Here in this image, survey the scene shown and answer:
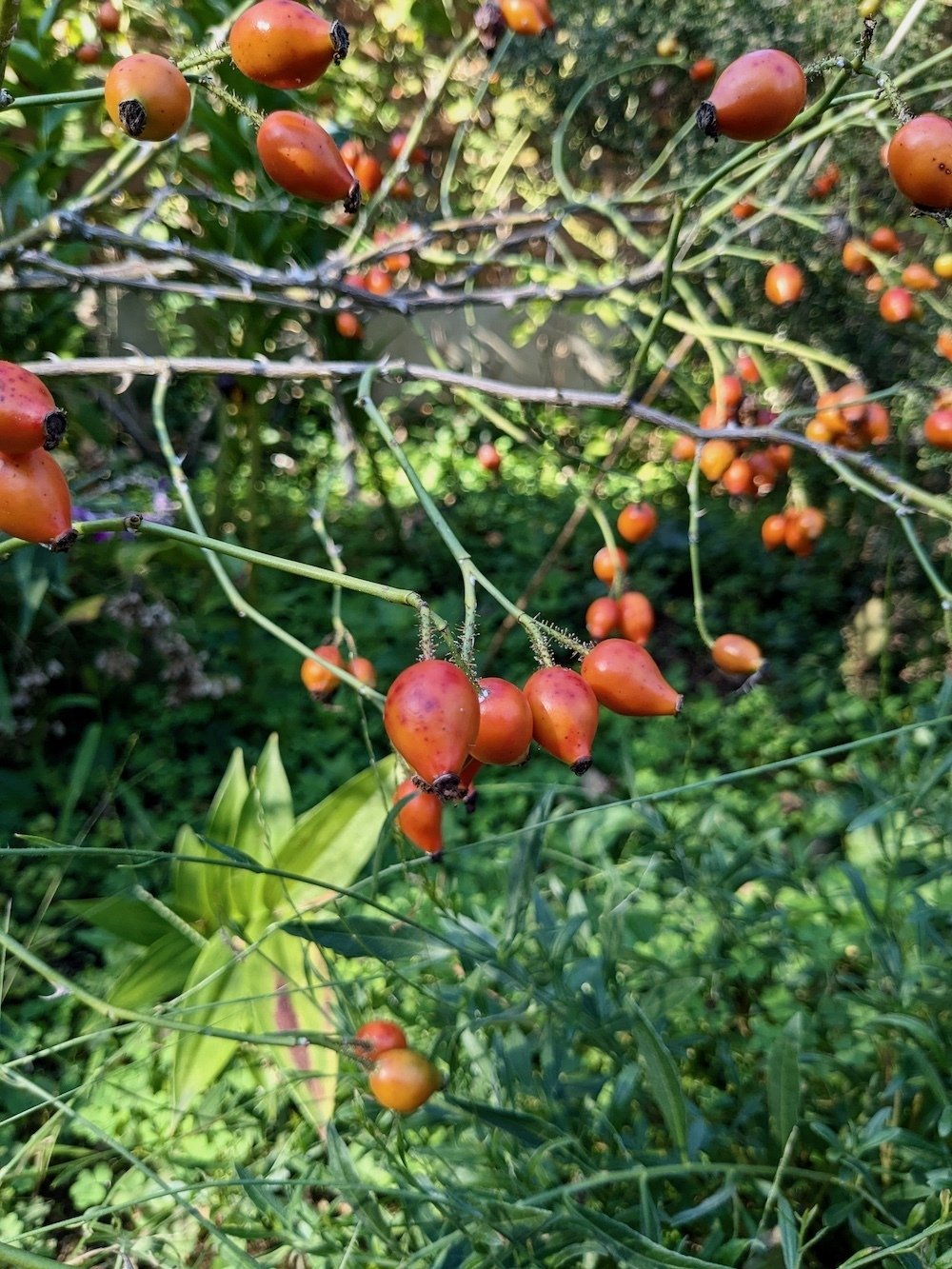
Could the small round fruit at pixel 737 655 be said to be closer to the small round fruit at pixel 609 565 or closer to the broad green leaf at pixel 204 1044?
the small round fruit at pixel 609 565

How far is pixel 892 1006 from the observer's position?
3.13ft

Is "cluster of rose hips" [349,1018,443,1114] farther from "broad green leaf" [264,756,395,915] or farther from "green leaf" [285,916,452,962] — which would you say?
"broad green leaf" [264,756,395,915]

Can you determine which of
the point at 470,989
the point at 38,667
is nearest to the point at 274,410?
the point at 38,667

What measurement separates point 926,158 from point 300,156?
1.51 ft

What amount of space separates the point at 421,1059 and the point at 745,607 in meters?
2.46

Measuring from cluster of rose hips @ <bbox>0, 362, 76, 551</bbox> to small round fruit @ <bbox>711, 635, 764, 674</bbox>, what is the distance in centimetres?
82

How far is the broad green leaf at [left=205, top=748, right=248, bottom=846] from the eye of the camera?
57.6 inches

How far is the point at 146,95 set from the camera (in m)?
0.59

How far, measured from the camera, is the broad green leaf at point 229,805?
1462 millimetres

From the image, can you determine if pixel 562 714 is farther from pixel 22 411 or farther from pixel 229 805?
pixel 229 805

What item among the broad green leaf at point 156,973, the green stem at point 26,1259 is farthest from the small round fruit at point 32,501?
the broad green leaf at point 156,973

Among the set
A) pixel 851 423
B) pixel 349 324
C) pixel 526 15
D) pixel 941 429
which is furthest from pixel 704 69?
pixel 941 429

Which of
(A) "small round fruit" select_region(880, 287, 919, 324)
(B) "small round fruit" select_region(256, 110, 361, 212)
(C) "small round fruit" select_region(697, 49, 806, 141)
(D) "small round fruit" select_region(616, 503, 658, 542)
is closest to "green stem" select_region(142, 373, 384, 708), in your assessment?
(B) "small round fruit" select_region(256, 110, 361, 212)

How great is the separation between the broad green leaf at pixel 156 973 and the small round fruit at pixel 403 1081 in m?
0.69
